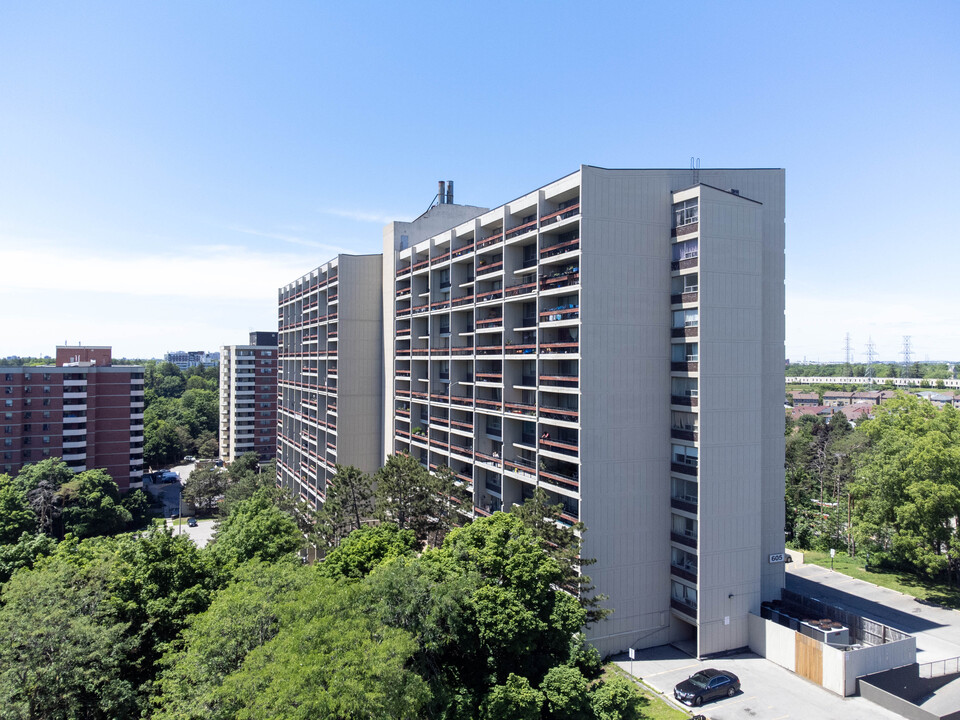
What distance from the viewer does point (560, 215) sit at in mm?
39000

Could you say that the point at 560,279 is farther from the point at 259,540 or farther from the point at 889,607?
the point at 889,607

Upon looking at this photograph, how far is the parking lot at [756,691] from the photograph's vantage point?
98.4ft

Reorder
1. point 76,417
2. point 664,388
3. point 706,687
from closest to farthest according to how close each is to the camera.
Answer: point 706,687
point 664,388
point 76,417

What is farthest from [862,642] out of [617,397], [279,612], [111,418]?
[111,418]

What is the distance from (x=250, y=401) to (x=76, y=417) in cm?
3706

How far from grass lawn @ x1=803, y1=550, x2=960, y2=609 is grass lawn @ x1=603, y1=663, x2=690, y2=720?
28.6 metres

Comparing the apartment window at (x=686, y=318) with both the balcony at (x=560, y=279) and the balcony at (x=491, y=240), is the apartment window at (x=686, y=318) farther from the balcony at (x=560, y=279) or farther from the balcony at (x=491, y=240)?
the balcony at (x=491, y=240)

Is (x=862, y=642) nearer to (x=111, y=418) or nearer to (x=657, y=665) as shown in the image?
(x=657, y=665)

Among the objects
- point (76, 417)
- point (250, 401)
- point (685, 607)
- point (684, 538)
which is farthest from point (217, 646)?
point (250, 401)

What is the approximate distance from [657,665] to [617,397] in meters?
16.3

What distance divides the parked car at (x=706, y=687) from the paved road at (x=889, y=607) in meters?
13.5

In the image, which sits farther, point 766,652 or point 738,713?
point 766,652

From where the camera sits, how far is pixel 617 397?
36938 millimetres

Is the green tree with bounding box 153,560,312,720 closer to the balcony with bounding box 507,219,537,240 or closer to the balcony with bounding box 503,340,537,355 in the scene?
the balcony with bounding box 503,340,537,355
